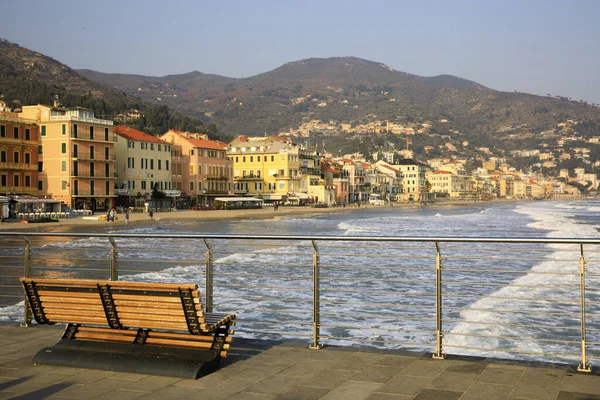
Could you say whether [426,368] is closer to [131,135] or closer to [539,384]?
[539,384]

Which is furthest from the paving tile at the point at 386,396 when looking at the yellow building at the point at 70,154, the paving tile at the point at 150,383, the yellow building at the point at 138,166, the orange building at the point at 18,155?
the yellow building at the point at 138,166

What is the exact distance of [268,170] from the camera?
10606 centimetres

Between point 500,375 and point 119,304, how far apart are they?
3058 mm

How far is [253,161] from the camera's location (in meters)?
107

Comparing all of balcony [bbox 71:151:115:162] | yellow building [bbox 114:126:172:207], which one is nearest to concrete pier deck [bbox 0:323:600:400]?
balcony [bbox 71:151:115:162]

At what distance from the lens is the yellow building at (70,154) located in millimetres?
63156

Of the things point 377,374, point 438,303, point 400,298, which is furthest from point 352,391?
point 400,298

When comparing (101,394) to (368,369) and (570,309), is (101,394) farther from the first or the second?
(570,309)

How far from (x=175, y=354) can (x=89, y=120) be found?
206ft

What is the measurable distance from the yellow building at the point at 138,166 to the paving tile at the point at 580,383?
71060mm

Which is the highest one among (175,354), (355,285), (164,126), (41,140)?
(164,126)

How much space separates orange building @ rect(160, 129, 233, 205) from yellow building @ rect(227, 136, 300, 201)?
12.0 metres

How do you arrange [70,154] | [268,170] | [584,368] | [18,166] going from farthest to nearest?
1. [268,170]
2. [70,154]
3. [18,166]
4. [584,368]

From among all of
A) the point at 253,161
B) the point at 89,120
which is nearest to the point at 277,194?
the point at 253,161
